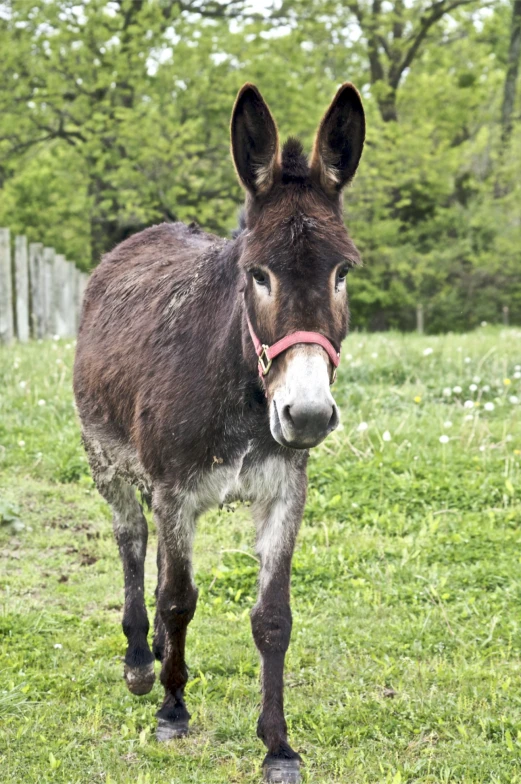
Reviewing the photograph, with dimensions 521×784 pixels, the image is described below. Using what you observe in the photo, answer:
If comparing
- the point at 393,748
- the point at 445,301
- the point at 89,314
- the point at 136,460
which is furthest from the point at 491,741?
the point at 445,301

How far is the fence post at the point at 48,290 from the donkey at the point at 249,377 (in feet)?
33.9

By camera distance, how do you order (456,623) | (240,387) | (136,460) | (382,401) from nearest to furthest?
(240,387), (136,460), (456,623), (382,401)

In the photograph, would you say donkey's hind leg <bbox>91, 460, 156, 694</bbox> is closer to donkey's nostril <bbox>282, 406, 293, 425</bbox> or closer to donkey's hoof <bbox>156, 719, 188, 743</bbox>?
donkey's hoof <bbox>156, 719, 188, 743</bbox>

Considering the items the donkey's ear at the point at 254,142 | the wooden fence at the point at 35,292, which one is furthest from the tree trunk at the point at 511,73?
the donkey's ear at the point at 254,142

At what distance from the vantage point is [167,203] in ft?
56.1

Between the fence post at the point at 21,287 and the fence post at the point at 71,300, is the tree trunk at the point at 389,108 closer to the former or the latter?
the fence post at the point at 71,300

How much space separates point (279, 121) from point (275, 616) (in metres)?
15.6

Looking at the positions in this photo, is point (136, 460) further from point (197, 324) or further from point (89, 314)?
point (89, 314)

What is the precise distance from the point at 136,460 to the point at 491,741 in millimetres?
1867

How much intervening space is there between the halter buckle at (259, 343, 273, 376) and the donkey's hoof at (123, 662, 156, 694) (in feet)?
5.58

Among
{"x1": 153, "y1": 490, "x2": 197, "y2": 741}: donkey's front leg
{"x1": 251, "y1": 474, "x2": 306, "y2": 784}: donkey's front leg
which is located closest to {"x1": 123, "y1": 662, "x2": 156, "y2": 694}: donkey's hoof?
{"x1": 153, "y1": 490, "x2": 197, "y2": 741}: donkey's front leg

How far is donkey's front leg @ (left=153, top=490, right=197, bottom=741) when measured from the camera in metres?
3.33

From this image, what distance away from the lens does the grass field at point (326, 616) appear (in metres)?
3.27

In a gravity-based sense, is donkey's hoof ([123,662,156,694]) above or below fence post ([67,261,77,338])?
below
